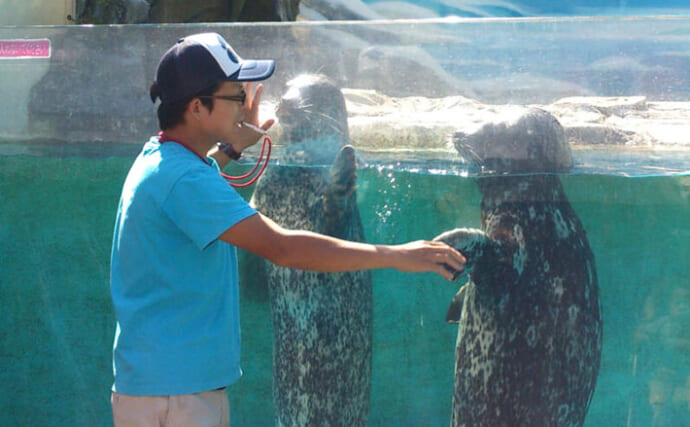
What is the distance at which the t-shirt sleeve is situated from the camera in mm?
2547

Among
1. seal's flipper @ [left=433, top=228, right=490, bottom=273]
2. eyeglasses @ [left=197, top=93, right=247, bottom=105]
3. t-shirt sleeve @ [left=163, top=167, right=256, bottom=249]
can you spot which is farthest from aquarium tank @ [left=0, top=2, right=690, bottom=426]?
t-shirt sleeve @ [left=163, top=167, right=256, bottom=249]

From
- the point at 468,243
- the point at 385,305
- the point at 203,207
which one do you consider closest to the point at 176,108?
the point at 203,207

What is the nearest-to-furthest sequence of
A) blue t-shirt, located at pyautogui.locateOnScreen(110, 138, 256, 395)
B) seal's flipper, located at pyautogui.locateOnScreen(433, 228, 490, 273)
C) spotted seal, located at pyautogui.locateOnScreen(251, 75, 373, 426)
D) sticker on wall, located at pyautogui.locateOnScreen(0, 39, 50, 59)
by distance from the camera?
blue t-shirt, located at pyautogui.locateOnScreen(110, 138, 256, 395) → seal's flipper, located at pyautogui.locateOnScreen(433, 228, 490, 273) → spotted seal, located at pyautogui.locateOnScreen(251, 75, 373, 426) → sticker on wall, located at pyautogui.locateOnScreen(0, 39, 50, 59)

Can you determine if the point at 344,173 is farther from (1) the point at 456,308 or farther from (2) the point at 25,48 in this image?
(2) the point at 25,48

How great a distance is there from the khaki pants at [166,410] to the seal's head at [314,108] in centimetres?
201

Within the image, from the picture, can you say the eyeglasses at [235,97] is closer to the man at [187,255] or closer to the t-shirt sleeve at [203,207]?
the man at [187,255]

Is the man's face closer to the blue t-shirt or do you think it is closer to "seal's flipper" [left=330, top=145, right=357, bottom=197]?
the blue t-shirt

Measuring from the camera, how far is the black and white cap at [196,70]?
8.85 feet

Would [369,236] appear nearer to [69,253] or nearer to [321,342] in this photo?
[321,342]

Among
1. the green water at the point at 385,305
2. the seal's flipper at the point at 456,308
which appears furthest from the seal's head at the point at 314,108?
the seal's flipper at the point at 456,308

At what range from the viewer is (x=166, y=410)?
271cm

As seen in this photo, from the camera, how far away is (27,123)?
4984 mm

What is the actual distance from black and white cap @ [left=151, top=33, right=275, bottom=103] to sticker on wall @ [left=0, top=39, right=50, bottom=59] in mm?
2409

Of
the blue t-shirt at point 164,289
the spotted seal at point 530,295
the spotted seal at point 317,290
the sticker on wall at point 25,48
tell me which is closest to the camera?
the blue t-shirt at point 164,289
